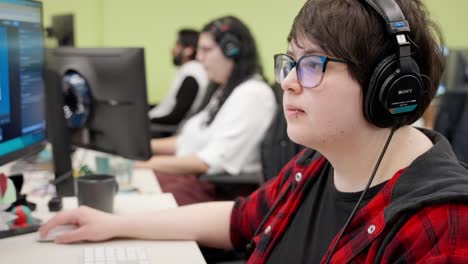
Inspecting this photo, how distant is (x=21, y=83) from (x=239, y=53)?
4.11ft

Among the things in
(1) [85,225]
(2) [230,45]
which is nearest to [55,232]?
(1) [85,225]

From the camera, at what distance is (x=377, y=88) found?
92cm

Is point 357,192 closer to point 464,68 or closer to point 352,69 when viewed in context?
point 352,69

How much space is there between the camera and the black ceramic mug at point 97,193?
1.38m

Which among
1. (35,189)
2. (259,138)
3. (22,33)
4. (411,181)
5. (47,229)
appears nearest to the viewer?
(411,181)

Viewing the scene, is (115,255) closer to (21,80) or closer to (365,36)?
(21,80)

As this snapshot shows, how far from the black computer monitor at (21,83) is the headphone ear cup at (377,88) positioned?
765mm

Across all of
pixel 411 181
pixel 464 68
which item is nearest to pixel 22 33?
pixel 411 181

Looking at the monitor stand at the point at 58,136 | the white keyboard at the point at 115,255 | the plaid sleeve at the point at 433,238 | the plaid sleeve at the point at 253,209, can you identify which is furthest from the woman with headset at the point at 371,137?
the monitor stand at the point at 58,136

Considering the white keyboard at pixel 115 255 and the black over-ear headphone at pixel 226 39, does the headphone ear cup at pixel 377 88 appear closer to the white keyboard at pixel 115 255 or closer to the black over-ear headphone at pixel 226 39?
the white keyboard at pixel 115 255

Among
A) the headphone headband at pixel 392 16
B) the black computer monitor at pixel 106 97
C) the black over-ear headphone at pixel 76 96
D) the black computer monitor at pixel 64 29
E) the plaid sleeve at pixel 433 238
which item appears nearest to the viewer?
the plaid sleeve at pixel 433 238

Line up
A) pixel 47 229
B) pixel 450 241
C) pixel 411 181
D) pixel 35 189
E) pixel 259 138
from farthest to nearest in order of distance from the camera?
pixel 259 138 → pixel 35 189 → pixel 47 229 → pixel 411 181 → pixel 450 241

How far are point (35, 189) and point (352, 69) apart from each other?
3.45 feet

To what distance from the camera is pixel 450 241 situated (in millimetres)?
799
